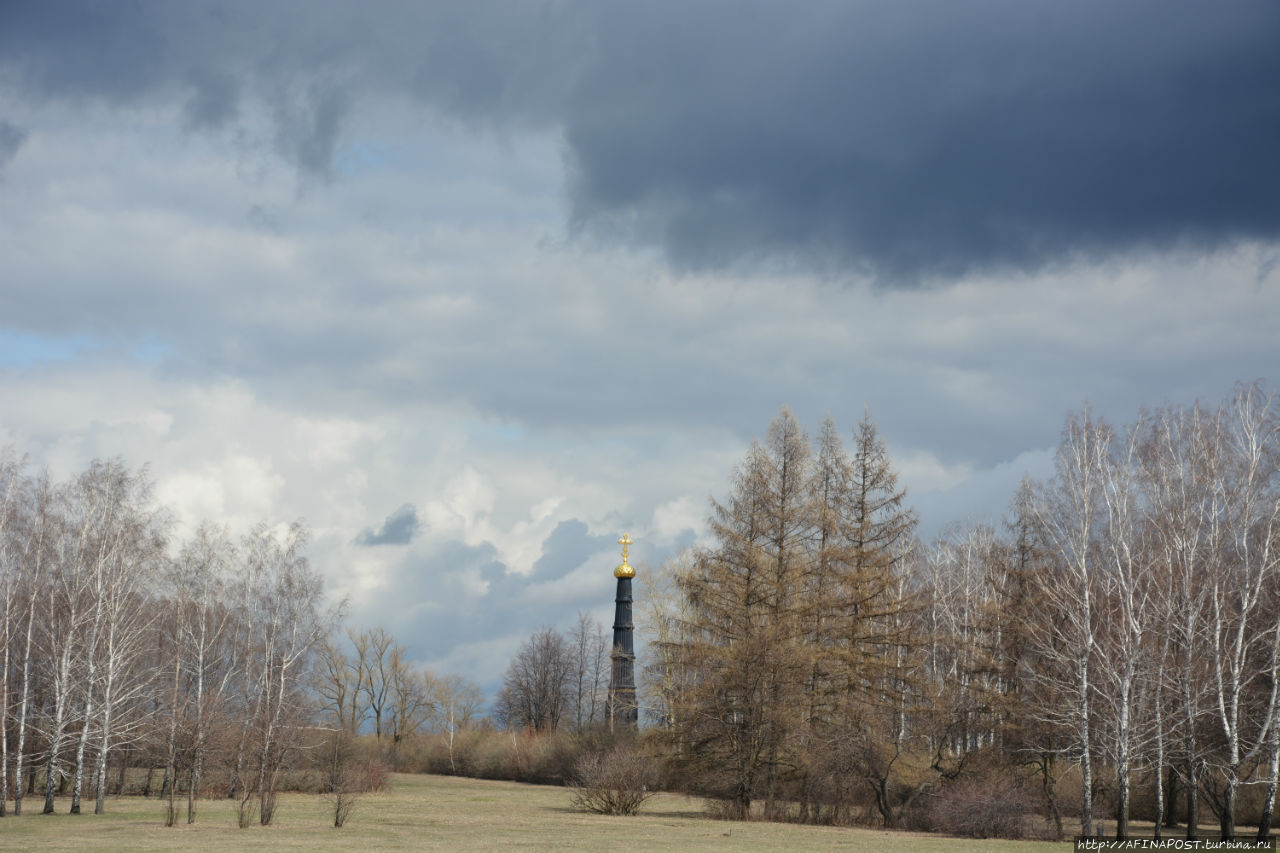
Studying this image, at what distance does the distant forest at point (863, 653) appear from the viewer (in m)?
32.8

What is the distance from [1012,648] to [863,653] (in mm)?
6449

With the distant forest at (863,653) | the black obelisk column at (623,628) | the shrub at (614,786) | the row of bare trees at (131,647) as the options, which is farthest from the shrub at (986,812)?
the black obelisk column at (623,628)

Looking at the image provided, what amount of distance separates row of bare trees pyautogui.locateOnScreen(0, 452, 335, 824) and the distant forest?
0.61 feet

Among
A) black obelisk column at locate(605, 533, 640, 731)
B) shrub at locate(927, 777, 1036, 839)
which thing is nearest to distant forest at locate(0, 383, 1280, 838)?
shrub at locate(927, 777, 1036, 839)

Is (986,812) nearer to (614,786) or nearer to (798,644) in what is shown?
(798,644)

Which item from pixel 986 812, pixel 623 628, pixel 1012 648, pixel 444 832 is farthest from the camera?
pixel 623 628

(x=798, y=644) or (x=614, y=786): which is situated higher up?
(x=798, y=644)

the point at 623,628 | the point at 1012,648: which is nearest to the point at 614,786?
the point at 1012,648

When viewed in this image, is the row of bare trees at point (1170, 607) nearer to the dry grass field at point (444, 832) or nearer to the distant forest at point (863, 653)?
the distant forest at point (863, 653)

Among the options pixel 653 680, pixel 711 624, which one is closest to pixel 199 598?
pixel 653 680

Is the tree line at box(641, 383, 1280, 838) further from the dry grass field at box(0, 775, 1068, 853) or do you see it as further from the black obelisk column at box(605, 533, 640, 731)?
the black obelisk column at box(605, 533, 640, 731)

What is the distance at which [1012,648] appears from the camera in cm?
4091

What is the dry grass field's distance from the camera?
2347 centimetres

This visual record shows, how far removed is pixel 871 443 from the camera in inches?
1671
